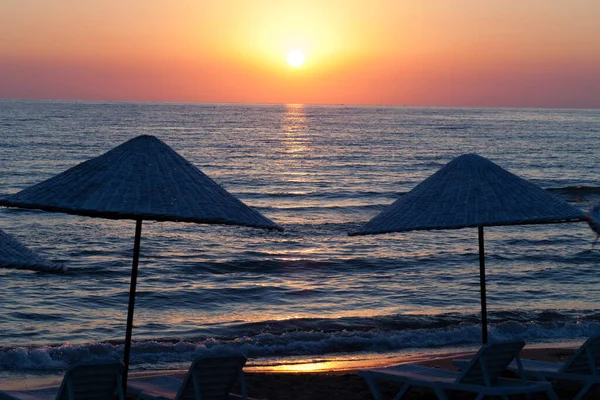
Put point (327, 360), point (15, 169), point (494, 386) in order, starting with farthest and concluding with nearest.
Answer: point (15, 169)
point (327, 360)
point (494, 386)

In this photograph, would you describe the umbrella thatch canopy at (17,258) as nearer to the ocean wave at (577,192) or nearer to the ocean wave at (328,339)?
the ocean wave at (328,339)

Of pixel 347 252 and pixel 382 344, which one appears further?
pixel 347 252

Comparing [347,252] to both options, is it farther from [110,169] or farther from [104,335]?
[110,169]

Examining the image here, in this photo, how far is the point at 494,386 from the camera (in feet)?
25.3

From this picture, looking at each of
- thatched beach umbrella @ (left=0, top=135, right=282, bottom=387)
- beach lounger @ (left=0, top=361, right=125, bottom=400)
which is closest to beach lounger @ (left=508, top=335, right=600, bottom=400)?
thatched beach umbrella @ (left=0, top=135, right=282, bottom=387)

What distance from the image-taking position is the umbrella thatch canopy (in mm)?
6242

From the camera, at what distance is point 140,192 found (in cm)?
656

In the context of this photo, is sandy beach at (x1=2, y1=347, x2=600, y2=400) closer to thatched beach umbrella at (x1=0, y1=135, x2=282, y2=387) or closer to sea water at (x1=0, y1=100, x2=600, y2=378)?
sea water at (x1=0, y1=100, x2=600, y2=378)

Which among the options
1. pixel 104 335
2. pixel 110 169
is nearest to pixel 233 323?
pixel 104 335

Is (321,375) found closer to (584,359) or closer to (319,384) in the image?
(319,384)

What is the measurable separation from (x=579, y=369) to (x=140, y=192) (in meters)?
4.80

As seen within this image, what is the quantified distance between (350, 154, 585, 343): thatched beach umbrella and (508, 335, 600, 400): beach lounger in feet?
4.41

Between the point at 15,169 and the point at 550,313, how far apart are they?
31988 millimetres

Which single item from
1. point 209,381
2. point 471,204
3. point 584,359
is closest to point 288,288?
point 584,359
